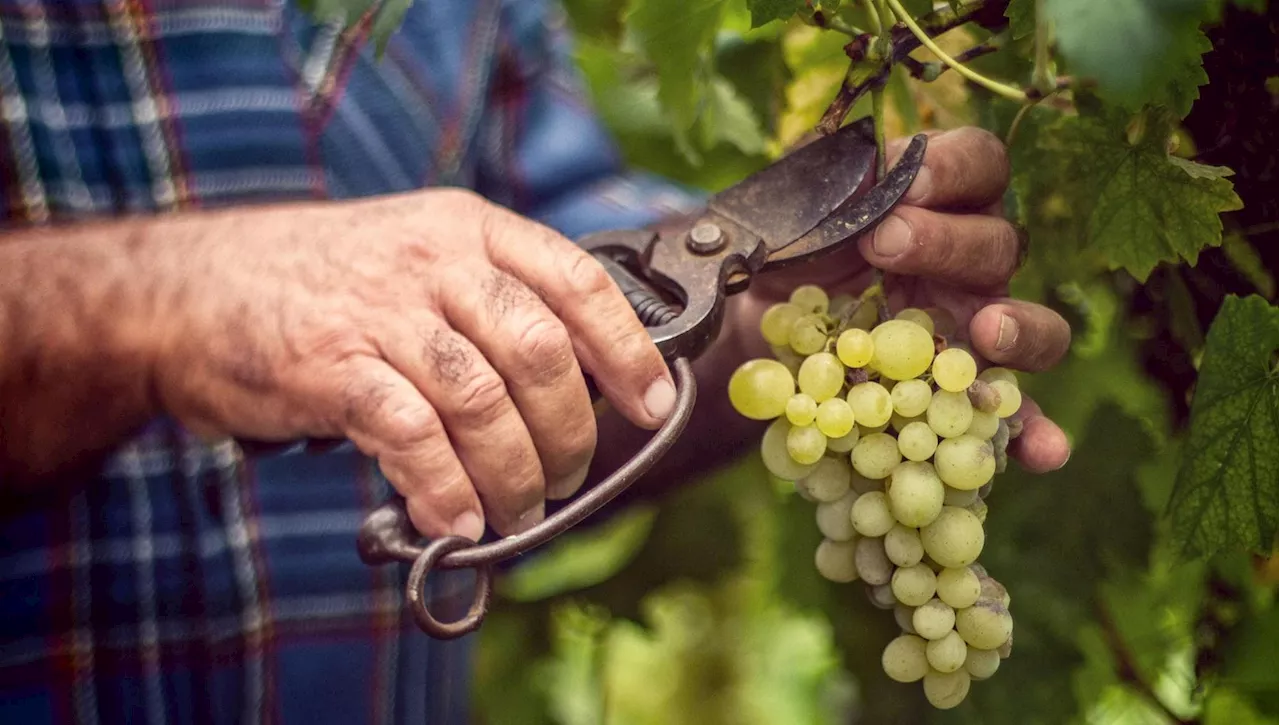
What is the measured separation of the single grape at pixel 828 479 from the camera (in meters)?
0.55

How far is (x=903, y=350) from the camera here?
514mm

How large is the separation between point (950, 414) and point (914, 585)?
0.28ft

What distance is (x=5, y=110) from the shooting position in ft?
2.72

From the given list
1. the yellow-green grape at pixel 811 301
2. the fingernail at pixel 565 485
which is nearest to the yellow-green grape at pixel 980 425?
the yellow-green grape at pixel 811 301

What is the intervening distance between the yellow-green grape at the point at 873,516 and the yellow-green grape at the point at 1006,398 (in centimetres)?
7

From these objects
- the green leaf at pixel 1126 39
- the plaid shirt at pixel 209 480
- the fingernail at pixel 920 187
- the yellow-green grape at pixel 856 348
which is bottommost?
the plaid shirt at pixel 209 480

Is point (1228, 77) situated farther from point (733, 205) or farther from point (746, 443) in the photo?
point (746, 443)

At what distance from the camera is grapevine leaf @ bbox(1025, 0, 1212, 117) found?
39cm

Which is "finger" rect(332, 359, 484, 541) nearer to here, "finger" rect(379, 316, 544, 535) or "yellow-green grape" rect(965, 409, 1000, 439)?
"finger" rect(379, 316, 544, 535)

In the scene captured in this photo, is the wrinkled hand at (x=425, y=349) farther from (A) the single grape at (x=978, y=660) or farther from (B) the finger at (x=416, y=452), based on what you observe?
(A) the single grape at (x=978, y=660)

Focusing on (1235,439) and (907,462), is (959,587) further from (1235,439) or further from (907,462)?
(1235,439)

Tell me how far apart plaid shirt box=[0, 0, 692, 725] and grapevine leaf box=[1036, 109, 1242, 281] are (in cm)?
58

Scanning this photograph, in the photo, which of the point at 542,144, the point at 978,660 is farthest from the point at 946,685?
the point at 542,144

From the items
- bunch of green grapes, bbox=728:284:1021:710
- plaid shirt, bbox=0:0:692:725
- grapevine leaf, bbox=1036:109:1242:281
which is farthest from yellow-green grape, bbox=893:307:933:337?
plaid shirt, bbox=0:0:692:725
